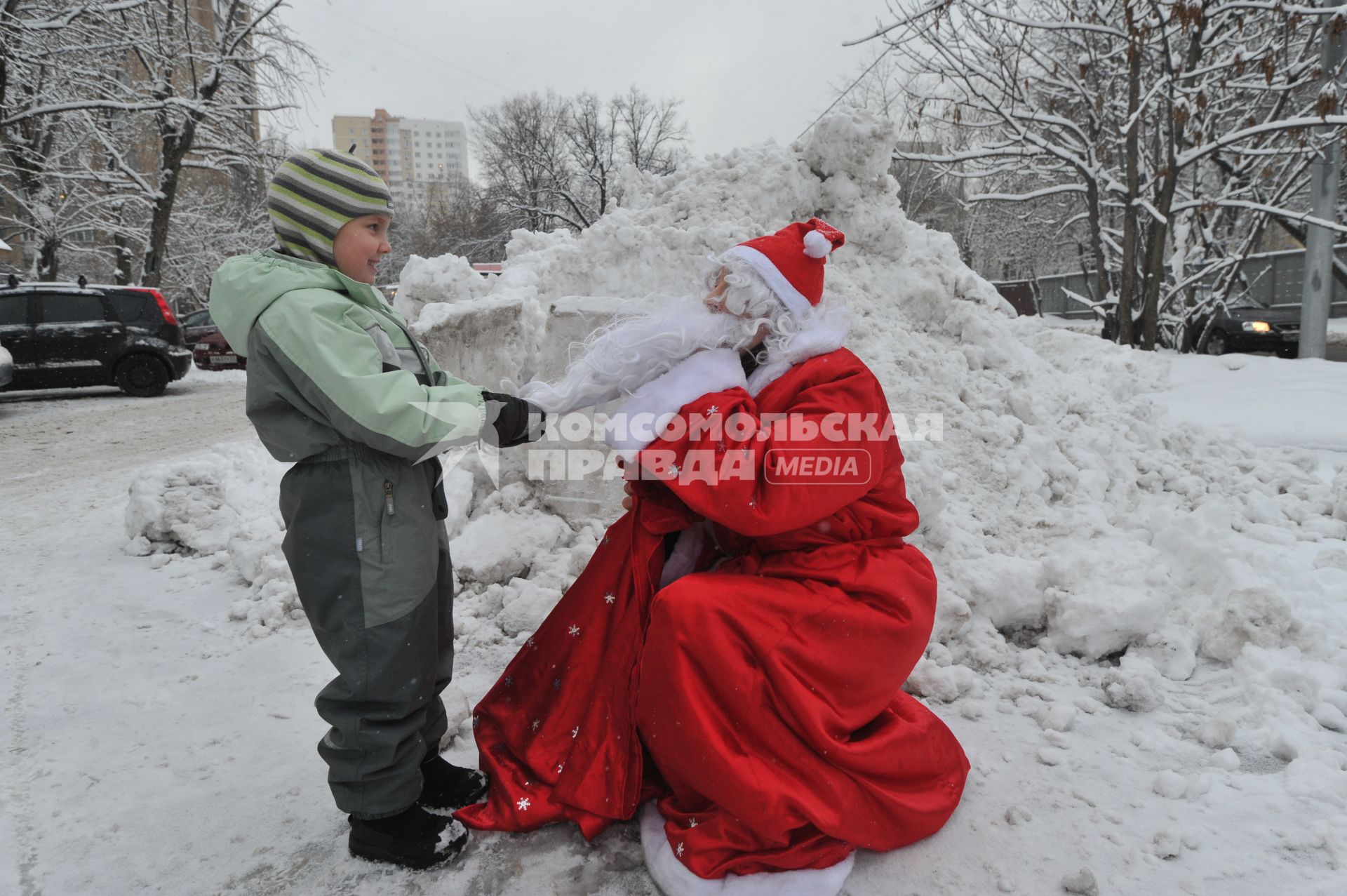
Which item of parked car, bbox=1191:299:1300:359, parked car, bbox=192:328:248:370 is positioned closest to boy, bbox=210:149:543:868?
parked car, bbox=1191:299:1300:359

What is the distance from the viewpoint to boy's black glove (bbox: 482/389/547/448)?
6.37ft

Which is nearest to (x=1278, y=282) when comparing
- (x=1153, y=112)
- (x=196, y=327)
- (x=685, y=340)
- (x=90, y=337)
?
(x=1153, y=112)

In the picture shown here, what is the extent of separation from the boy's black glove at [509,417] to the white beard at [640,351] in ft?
0.40

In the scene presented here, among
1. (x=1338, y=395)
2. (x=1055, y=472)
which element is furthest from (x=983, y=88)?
(x=1055, y=472)

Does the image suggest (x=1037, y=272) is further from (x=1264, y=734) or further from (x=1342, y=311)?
(x=1264, y=734)

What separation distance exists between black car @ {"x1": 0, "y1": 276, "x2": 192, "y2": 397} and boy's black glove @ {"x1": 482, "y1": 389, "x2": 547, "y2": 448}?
11.7 metres

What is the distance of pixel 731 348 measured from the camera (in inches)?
86.5

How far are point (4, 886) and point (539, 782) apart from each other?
4.41ft

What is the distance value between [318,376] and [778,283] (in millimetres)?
1195

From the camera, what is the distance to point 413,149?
199ft

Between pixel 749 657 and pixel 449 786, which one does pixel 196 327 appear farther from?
pixel 749 657

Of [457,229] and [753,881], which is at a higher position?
[457,229]

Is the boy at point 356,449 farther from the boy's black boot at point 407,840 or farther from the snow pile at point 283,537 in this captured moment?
the snow pile at point 283,537

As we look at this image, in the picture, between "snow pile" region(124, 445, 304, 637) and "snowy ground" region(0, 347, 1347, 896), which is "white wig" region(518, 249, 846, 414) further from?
"snow pile" region(124, 445, 304, 637)
